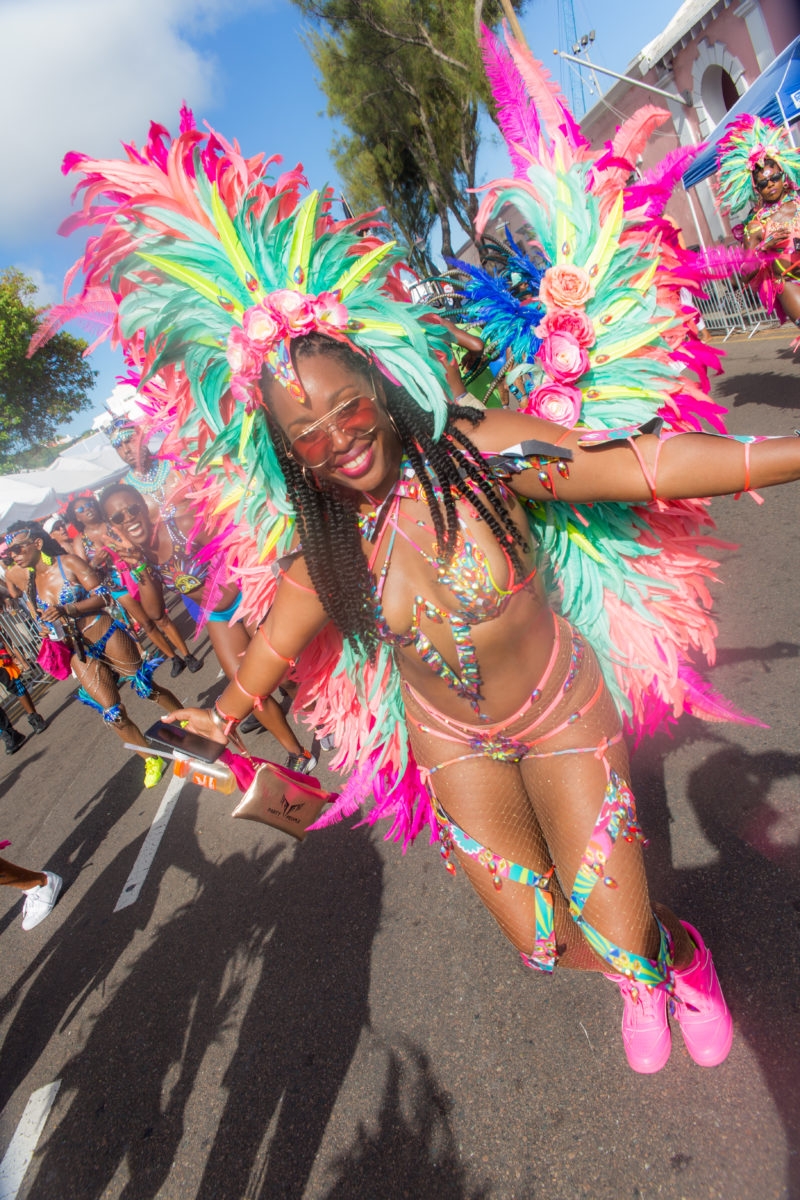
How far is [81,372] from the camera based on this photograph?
3212 cm

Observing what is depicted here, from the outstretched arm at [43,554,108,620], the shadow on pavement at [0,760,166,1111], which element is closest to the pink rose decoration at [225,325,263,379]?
the shadow on pavement at [0,760,166,1111]

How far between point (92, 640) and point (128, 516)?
1.68 m

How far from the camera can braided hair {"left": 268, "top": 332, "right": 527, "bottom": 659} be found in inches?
70.5

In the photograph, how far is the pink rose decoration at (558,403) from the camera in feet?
6.55

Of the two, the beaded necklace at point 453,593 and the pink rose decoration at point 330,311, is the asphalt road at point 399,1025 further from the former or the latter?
the pink rose decoration at point 330,311

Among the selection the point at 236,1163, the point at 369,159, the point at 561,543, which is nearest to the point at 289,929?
the point at 236,1163

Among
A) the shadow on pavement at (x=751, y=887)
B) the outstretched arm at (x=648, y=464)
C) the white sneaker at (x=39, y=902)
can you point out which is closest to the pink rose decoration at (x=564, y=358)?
the outstretched arm at (x=648, y=464)

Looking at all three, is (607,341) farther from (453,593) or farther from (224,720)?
(224,720)

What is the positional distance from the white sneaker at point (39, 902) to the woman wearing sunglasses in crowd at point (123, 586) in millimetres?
3673

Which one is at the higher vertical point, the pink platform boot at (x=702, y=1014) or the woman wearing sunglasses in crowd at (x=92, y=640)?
the woman wearing sunglasses in crowd at (x=92, y=640)

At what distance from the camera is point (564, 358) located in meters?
2.06

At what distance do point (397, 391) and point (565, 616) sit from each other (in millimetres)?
928

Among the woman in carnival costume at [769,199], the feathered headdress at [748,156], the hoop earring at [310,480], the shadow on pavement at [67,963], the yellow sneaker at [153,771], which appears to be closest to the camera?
the hoop earring at [310,480]

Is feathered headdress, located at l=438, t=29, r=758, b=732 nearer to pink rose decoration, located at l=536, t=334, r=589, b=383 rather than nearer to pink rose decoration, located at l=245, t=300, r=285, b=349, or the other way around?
pink rose decoration, located at l=536, t=334, r=589, b=383
